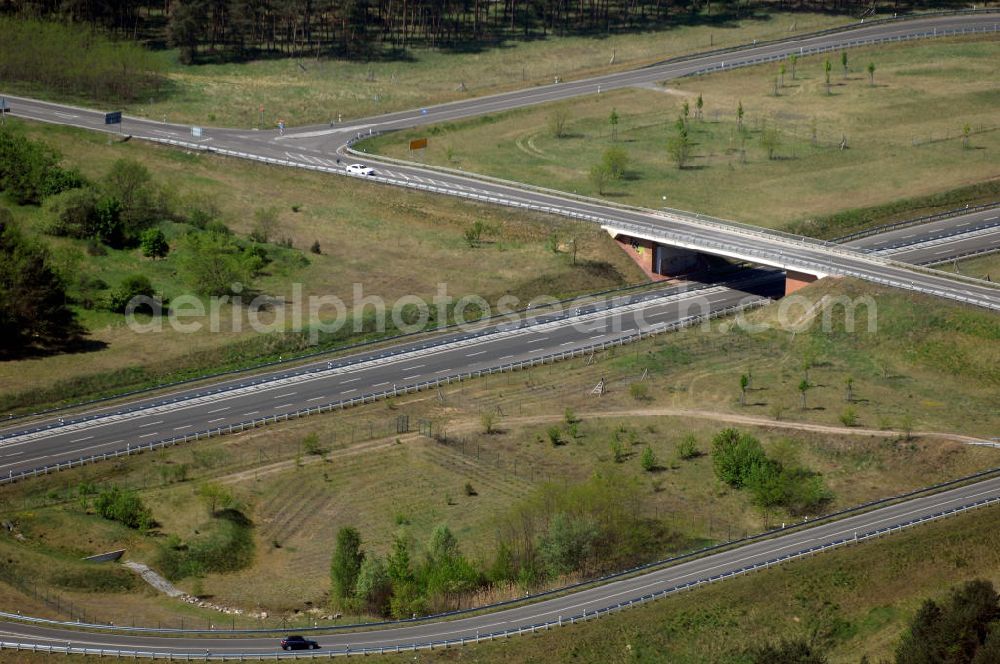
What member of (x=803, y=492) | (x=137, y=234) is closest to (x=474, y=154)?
(x=137, y=234)

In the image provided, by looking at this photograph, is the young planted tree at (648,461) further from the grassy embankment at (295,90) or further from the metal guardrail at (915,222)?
the grassy embankment at (295,90)

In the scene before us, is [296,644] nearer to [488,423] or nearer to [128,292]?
[488,423]

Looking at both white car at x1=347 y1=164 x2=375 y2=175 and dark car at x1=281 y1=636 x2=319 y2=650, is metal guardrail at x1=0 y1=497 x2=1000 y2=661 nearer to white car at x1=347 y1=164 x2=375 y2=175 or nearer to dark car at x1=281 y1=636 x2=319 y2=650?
dark car at x1=281 y1=636 x2=319 y2=650

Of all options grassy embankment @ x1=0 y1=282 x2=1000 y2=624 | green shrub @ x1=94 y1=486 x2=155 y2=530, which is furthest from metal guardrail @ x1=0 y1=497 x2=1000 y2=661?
green shrub @ x1=94 y1=486 x2=155 y2=530

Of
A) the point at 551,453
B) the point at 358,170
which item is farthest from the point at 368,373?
the point at 358,170

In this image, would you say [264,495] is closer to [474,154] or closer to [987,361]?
[987,361]
